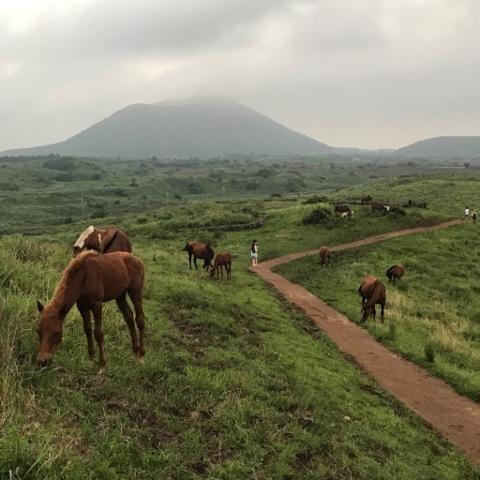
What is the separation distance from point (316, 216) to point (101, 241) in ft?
107

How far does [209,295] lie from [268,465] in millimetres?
11824

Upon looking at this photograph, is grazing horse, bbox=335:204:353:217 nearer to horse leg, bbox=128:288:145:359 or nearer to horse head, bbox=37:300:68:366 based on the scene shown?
horse leg, bbox=128:288:145:359

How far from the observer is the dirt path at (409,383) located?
14.0m

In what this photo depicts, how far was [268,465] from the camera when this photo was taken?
918cm

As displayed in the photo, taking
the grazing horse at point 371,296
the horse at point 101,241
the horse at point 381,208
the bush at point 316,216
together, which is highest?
the horse at point 101,241

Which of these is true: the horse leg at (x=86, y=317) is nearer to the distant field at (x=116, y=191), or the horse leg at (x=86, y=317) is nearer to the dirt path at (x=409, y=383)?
the dirt path at (x=409, y=383)

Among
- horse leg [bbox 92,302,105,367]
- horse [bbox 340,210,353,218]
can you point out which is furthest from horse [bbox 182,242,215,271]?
horse leg [bbox 92,302,105,367]

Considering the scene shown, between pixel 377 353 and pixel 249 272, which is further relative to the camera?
pixel 249 272

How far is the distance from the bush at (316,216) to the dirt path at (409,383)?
2097 cm

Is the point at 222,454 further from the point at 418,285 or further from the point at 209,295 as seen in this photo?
the point at 418,285

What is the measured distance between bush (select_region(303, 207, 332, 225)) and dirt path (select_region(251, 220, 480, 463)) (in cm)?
2097

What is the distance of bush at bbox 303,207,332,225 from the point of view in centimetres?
4631

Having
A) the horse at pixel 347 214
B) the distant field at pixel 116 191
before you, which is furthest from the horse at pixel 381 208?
the distant field at pixel 116 191

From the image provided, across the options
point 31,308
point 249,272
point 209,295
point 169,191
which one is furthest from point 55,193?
point 31,308
